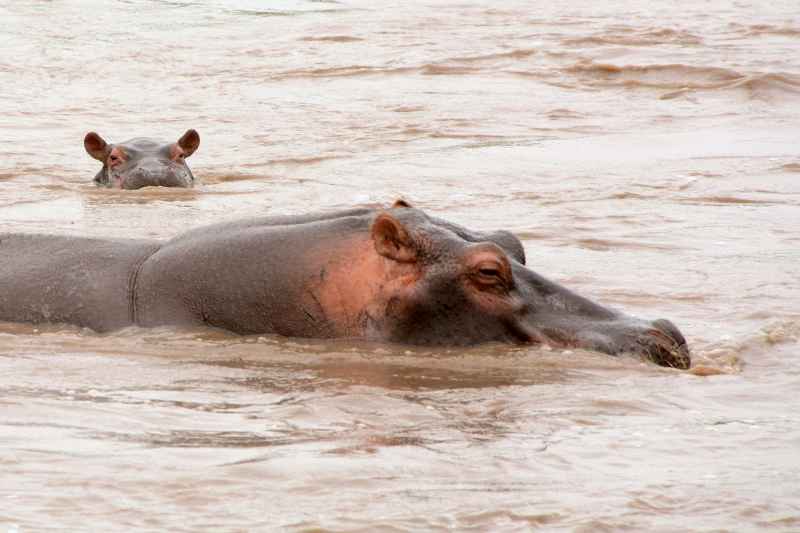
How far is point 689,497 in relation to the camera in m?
3.31

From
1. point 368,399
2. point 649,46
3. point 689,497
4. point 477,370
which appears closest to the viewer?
point 689,497

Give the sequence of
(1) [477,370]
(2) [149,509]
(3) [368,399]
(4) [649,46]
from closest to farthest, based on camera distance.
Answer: (2) [149,509], (3) [368,399], (1) [477,370], (4) [649,46]

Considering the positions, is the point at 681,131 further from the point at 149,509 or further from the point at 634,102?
the point at 149,509

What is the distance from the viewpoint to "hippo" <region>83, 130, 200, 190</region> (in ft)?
35.3

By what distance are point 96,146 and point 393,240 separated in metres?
7.01

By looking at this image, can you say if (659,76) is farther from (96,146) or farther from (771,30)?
(96,146)

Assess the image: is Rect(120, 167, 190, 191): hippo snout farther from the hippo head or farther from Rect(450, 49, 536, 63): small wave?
Rect(450, 49, 536, 63): small wave

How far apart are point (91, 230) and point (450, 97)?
8.97 m

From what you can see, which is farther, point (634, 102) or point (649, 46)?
point (649, 46)

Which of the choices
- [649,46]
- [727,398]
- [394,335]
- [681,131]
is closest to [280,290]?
[394,335]

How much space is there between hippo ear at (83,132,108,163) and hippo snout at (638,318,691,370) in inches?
294

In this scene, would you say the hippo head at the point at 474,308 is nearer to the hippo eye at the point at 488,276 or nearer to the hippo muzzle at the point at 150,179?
the hippo eye at the point at 488,276

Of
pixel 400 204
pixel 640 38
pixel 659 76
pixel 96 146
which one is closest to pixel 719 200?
pixel 400 204

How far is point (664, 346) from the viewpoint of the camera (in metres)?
4.87
